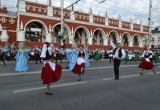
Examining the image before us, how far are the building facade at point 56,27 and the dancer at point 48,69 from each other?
28.1 meters

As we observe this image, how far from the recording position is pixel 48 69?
8523 mm

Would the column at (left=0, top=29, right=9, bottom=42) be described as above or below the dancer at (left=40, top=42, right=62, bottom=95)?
above

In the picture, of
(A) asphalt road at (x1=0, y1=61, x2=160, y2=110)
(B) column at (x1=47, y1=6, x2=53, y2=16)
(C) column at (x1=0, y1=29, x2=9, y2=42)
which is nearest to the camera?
(A) asphalt road at (x1=0, y1=61, x2=160, y2=110)

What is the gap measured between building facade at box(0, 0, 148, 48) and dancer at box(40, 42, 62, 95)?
2807cm

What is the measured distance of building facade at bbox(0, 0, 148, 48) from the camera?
37.4 m

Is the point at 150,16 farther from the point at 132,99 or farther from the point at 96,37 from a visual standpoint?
the point at 132,99

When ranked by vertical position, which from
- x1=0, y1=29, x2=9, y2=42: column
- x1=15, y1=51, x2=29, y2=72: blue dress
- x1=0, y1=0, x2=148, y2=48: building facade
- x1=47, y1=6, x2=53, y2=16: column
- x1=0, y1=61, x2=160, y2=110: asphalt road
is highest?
x1=47, y1=6, x2=53, y2=16: column

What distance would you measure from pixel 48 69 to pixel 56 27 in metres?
36.6

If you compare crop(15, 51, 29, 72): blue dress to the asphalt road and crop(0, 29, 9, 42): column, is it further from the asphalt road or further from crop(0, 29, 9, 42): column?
crop(0, 29, 9, 42): column

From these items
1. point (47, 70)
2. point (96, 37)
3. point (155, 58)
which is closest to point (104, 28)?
point (96, 37)

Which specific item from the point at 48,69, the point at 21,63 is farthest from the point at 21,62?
the point at 48,69

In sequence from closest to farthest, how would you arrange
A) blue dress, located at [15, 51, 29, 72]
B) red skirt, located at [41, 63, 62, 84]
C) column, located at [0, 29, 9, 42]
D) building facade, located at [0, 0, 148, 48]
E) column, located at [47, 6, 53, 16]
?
1. red skirt, located at [41, 63, 62, 84]
2. blue dress, located at [15, 51, 29, 72]
3. column, located at [0, 29, 9, 42]
4. building facade, located at [0, 0, 148, 48]
5. column, located at [47, 6, 53, 16]

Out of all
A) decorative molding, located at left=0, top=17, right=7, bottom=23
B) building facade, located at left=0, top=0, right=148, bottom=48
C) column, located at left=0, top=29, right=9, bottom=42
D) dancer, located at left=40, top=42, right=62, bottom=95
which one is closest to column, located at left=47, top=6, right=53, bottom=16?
building facade, located at left=0, top=0, right=148, bottom=48

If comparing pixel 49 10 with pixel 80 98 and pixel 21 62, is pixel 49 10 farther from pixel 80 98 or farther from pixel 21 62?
pixel 80 98
